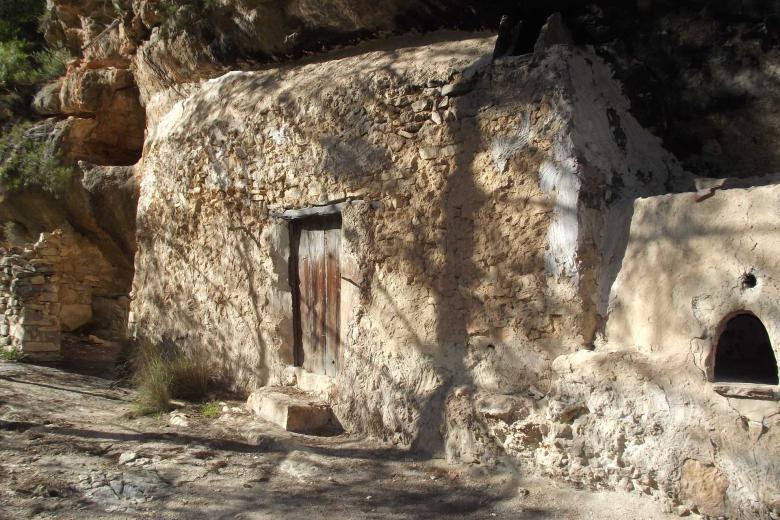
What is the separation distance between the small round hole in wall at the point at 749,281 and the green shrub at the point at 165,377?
13.6 feet

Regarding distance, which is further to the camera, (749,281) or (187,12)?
(187,12)

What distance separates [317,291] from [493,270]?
1780mm

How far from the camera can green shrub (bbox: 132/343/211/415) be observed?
5.53 m

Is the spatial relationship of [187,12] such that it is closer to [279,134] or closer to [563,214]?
[279,134]

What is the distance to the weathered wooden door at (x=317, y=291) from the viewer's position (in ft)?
17.8

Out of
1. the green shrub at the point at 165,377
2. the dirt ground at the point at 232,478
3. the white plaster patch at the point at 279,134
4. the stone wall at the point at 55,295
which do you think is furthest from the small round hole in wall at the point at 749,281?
the stone wall at the point at 55,295

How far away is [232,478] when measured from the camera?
4266 millimetres

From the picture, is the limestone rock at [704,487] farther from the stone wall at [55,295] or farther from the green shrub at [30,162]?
the green shrub at [30,162]

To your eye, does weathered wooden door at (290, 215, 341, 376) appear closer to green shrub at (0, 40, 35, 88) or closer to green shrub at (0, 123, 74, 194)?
green shrub at (0, 123, 74, 194)

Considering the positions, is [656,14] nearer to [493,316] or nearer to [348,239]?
[493,316]

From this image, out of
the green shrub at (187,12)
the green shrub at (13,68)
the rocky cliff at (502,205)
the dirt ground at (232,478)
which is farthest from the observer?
the green shrub at (13,68)

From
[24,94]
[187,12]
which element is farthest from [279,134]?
[24,94]

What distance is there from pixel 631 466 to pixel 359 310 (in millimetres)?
2146

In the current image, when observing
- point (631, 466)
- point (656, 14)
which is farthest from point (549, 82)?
point (631, 466)
